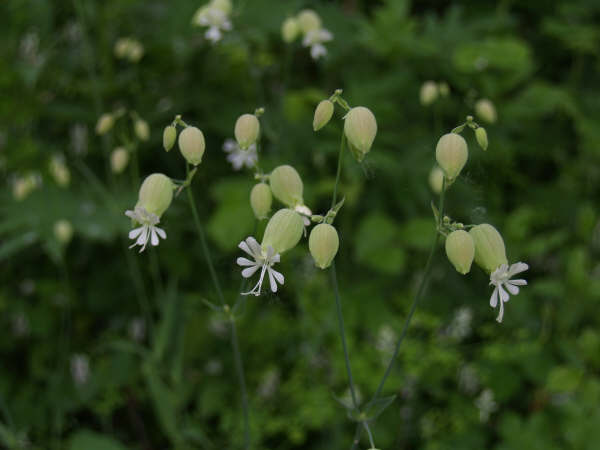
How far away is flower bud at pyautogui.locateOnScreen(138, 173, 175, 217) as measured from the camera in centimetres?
98

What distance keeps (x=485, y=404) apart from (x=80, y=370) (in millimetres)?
1391

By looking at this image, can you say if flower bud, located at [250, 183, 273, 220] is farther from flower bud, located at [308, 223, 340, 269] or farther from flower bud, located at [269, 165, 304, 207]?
flower bud, located at [308, 223, 340, 269]

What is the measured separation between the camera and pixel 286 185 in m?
1.01

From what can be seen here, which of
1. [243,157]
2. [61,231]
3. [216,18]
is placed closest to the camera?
[243,157]

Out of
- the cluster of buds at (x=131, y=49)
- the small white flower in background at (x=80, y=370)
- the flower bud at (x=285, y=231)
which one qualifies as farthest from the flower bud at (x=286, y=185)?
the small white flower in background at (x=80, y=370)

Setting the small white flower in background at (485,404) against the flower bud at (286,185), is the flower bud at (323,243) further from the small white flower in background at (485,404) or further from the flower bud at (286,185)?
the small white flower in background at (485,404)

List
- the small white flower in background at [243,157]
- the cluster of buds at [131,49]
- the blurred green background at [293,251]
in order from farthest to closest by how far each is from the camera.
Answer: the cluster of buds at [131,49]
the blurred green background at [293,251]
the small white flower in background at [243,157]

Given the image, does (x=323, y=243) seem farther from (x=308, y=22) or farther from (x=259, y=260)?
(x=308, y=22)

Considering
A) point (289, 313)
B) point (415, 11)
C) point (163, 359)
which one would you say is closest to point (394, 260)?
point (289, 313)

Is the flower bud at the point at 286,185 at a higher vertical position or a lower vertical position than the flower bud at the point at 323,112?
lower

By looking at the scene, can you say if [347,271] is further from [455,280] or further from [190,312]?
[190,312]

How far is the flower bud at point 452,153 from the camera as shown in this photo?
0.89 metres

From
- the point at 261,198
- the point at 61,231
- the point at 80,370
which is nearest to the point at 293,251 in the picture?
the point at 61,231

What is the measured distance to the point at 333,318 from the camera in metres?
2.00
